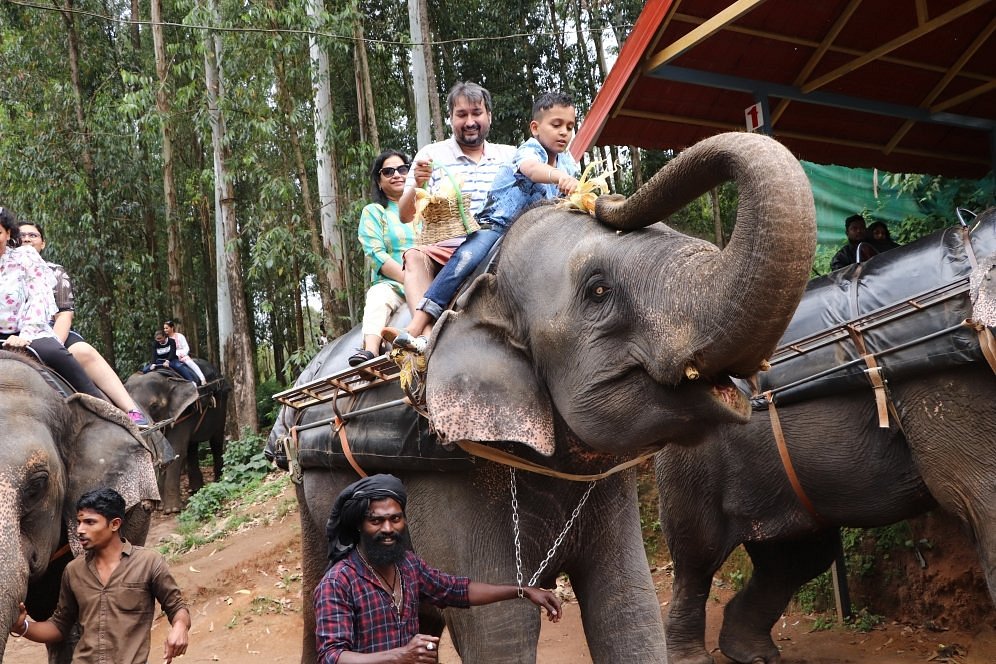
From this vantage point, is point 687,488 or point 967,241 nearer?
point 967,241

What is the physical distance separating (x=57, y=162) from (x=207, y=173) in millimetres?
3177

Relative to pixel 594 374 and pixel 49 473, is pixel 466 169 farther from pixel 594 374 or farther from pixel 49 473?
pixel 49 473

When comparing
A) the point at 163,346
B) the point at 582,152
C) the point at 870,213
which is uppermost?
the point at 582,152

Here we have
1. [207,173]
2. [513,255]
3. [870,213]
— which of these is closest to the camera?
[513,255]

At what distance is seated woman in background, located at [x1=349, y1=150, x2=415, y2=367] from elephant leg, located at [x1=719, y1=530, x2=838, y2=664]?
2.48 metres

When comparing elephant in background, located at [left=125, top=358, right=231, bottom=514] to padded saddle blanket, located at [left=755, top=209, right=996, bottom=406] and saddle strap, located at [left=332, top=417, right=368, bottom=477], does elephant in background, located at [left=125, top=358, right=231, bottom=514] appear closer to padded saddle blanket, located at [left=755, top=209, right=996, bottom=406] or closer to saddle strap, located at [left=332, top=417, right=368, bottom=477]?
saddle strap, located at [left=332, top=417, right=368, bottom=477]

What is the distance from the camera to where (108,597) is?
Result: 14.4 feet

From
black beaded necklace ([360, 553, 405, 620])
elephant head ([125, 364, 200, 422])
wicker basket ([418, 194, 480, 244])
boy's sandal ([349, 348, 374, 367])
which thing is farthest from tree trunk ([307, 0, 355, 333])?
black beaded necklace ([360, 553, 405, 620])

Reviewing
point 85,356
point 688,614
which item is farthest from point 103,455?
point 688,614

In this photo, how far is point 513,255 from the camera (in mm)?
3572

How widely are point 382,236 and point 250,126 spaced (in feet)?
35.3


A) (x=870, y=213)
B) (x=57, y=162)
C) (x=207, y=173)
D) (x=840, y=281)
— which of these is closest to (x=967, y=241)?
(x=840, y=281)

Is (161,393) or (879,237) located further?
(161,393)

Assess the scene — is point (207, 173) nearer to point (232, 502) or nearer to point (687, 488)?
point (232, 502)
